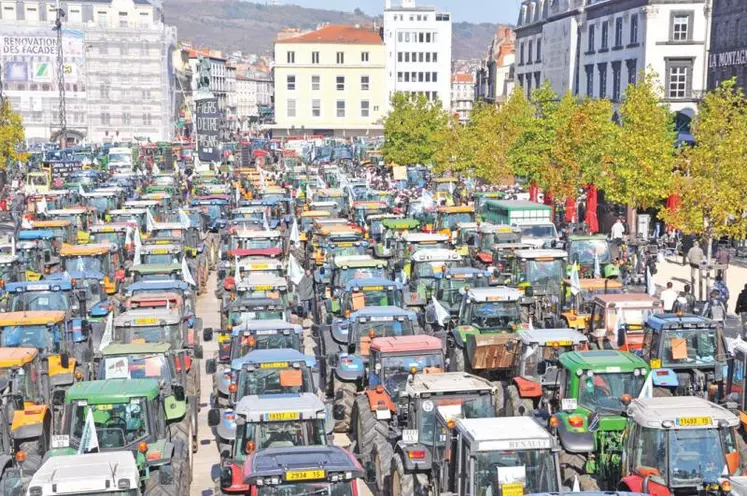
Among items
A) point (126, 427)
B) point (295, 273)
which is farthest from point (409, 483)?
point (295, 273)

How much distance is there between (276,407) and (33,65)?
4562 inches

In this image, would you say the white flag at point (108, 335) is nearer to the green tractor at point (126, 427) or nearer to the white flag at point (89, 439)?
the green tractor at point (126, 427)

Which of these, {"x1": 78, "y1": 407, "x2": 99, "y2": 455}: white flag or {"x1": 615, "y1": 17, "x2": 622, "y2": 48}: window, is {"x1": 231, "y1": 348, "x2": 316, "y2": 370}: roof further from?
{"x1": 615, "y1": 17, "x2": 622, "y2": 48}: window

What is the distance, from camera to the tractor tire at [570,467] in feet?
47.3

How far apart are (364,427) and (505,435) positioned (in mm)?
4701

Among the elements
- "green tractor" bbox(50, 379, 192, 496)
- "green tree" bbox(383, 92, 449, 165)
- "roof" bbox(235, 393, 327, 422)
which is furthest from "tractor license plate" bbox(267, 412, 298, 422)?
"green tree" bbox(383, 92, 449, 165)

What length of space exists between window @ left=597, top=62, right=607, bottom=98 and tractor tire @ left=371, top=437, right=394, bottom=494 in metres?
59.9

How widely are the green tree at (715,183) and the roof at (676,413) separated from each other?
64.8ft

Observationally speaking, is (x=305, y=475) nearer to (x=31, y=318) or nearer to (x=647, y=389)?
(x=647, y=389)

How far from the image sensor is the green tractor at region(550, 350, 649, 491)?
48.0 feet

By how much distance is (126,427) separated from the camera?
14.3 metres

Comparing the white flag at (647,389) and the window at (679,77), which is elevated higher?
the window at (679,77)

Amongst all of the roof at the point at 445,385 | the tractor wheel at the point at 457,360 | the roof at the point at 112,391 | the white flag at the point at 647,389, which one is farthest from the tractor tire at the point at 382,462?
the tractor wheel at the point at 457,360

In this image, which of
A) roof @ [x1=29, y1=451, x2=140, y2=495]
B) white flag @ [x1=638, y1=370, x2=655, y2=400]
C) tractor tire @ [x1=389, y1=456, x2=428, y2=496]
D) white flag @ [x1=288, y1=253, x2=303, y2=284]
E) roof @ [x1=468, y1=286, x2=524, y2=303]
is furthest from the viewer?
white flag @ [x1=288, y1=253, x2=303, y2=284]
